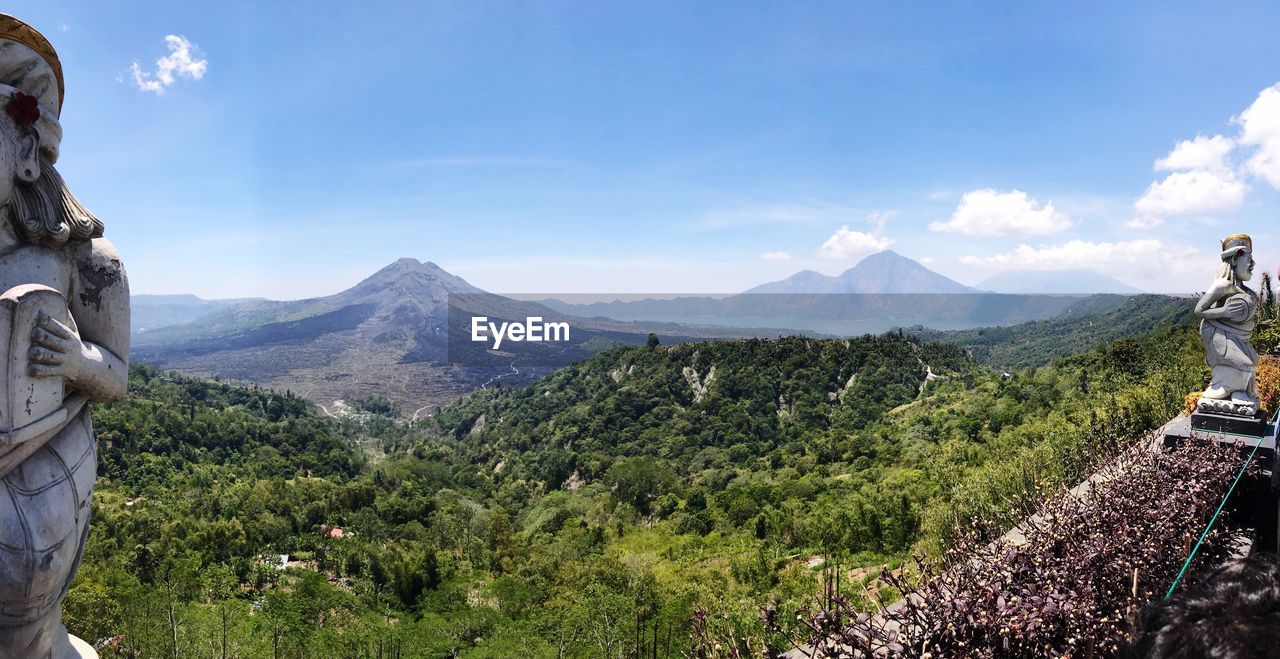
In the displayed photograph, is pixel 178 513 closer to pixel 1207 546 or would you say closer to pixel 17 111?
pixel 17 111

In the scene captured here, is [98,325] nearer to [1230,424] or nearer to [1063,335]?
[1230,424]

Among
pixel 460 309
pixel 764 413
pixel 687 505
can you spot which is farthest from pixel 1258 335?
pixel 460 309

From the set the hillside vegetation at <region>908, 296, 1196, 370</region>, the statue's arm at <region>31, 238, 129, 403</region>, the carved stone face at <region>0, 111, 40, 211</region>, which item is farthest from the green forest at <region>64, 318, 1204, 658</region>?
the hillside vegetation at <region>908, 296, 1196, 370</region>

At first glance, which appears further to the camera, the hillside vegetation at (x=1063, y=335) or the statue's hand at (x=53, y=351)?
the hillside vegetation at (x=1063, y=335)

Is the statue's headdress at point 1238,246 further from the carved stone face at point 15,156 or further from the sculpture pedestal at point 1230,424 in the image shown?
the carved stone face at point 15,156

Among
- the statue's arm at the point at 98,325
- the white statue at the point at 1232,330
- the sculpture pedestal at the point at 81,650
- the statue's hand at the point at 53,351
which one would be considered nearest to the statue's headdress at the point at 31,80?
the statue's arm at the point at 98,325

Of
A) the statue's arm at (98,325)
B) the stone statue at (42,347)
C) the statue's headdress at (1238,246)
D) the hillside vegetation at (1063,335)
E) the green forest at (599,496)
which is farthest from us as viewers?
the hillside vegetation at (1063,335)

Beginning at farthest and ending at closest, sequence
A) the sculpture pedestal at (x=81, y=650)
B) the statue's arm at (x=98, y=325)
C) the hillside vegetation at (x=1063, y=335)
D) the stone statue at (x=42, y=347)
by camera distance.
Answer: the hillside vegetation at (x=1063, y=335)
the sculpture pedestal at (x=81, y=650)
the statue's arm at (x=98, y=325)
the stone statue at (x=42, y=347)

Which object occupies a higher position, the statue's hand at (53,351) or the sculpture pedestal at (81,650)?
the statue's hand at (53,351)

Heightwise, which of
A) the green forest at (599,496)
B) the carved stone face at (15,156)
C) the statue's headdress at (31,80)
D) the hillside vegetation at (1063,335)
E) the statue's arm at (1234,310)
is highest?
the statue's headdress at (31,80)
